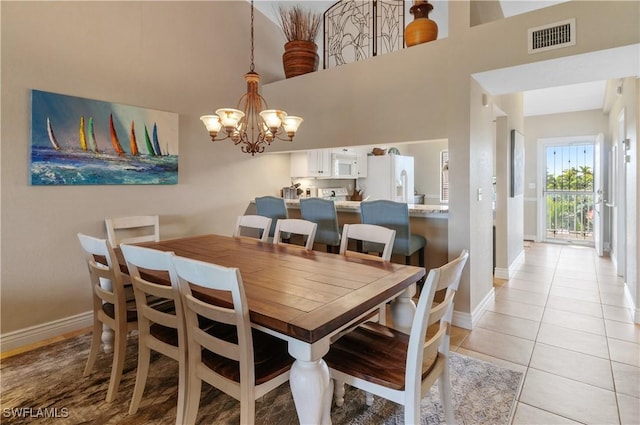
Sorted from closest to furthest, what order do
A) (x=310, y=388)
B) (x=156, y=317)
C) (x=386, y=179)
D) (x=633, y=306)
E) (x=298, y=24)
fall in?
(x=310, y=388), (x=156, y=317), (x=633, y=306), (x=298, y=24), (x=386, y=179)

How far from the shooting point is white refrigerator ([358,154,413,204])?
5855 mm

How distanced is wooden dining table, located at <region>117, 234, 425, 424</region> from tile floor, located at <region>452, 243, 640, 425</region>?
1058 mm

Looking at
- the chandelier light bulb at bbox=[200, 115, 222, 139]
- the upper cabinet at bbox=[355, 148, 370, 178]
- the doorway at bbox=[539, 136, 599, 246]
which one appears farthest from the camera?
the doorway at bbox=[539, 136, 599, 246]

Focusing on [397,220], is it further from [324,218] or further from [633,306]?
[633,306]

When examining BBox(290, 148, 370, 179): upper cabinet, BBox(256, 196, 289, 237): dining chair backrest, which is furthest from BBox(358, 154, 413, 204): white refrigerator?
BBox(256, 196, 289, 237): dining chair backrest

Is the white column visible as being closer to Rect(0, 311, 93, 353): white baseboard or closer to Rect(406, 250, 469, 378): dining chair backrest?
Rect(406, 250, 469, 378): dining chair backrest

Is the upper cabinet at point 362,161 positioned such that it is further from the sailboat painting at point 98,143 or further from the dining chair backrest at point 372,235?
the dining chair backrest at point 372,235

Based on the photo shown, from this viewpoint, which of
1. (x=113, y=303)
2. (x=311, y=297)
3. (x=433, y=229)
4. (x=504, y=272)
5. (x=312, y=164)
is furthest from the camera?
(x=312, y=164)

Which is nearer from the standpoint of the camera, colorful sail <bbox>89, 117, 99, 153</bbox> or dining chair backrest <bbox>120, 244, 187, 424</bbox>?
dining chair backrest <bbox>120, 244, 187, 424</bbox>

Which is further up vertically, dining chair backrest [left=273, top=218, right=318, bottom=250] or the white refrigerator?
the white refrigerator

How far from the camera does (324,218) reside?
3.34 meters

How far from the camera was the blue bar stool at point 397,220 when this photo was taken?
113 inches

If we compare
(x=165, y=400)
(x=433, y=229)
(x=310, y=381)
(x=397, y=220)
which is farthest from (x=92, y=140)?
(x=433, y=229)

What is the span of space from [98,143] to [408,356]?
310cm
